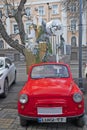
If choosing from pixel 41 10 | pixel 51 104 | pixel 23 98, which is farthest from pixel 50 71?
pixel 41 10

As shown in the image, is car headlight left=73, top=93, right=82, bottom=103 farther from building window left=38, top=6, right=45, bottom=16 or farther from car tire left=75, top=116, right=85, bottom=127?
building window left=38, top=6, right=45, bottom=16

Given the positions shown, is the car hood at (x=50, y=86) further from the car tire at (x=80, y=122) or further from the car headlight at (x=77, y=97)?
the car tire at (x=80, y=122)

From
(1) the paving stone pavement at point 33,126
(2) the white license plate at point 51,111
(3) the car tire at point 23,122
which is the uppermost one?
(2) the white license plate at point 51,111

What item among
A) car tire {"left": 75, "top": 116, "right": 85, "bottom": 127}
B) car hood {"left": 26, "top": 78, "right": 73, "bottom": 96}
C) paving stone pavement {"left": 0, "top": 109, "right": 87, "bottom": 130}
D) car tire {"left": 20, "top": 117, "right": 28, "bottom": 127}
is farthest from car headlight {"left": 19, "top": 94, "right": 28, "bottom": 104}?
car tire {"left": 75, "top": 116, "right": 85, "bottom": 127}

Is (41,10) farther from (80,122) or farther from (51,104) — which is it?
(51,104)

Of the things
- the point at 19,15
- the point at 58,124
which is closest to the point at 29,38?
the point at 19,15

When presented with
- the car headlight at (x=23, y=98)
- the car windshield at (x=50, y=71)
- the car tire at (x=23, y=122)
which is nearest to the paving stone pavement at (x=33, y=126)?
the car tire at (x=23, y=122)

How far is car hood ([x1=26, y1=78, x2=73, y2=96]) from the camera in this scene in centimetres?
645

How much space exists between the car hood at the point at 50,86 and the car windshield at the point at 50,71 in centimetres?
27

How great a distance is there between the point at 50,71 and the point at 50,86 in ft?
3.60

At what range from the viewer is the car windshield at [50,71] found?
303 inches

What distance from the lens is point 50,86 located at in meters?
6.79

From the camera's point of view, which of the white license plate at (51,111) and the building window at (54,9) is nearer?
the white license plate at (51,111)

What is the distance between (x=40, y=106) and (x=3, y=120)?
148 cm
